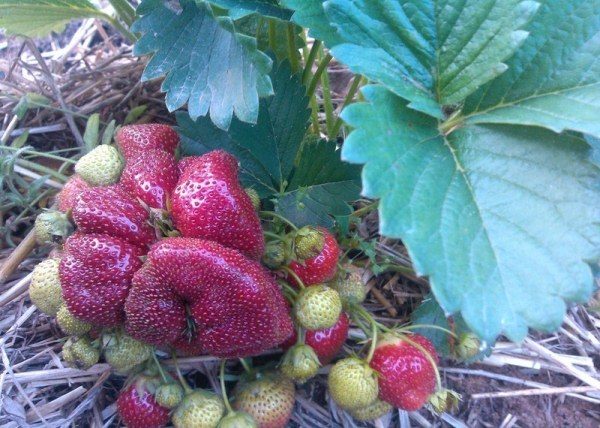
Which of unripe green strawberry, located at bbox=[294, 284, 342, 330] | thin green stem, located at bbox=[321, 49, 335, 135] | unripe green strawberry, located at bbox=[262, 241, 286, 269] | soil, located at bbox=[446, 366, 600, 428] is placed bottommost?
soil, located at bbox=[446, 366, 600, 428]

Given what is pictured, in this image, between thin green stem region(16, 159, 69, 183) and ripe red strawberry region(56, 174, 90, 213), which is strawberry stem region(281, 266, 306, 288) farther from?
thin green stem region(16, 159, 69, 183)

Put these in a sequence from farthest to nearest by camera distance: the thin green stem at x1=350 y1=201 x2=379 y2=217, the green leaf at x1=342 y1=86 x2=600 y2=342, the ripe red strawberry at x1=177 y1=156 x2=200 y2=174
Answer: the thin green stem at x1=350 y1=201 x2=379 y2=217
the ripe red strawberry at x1=177 y1=156 x2=200 y2=174
the green leaf at x1=342 y1=86 x2=600 y2=342

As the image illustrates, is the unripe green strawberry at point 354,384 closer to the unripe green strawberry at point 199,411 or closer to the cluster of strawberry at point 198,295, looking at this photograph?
the cluster of strawberry at point 198,295

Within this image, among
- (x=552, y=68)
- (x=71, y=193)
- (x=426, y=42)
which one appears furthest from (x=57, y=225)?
(x=552, y=68)

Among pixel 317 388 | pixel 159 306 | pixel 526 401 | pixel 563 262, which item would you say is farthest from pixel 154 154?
pixel 526 401

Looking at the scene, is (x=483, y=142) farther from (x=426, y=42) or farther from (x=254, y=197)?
(x=254, y=197)

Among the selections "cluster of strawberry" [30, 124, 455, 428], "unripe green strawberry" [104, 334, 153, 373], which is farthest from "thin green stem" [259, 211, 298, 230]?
"unripe green strawberry" [104, 334, 153, 373]
